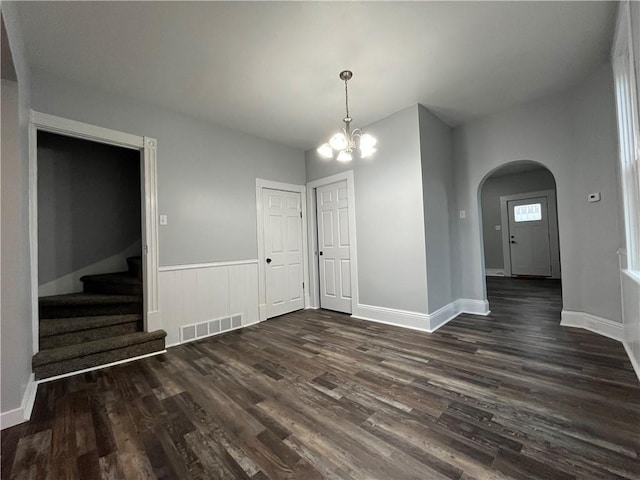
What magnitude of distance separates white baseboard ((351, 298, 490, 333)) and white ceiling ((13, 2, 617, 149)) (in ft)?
8.80

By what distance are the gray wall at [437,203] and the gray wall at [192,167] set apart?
92.7 inches

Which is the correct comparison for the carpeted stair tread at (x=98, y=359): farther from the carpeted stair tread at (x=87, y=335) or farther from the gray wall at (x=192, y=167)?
the gray wall at (x=192, y=167)

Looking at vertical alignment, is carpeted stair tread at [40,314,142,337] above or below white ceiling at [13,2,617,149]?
below

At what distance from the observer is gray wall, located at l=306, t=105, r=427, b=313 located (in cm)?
327

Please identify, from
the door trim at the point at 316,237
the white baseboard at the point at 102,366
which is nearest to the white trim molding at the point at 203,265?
the white baseboard at the point at 102,366

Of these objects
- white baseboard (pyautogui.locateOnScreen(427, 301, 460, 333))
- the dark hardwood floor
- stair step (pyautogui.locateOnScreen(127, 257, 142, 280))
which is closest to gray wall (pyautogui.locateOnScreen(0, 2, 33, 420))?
the dark hardwood floor

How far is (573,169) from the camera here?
10.1 feet

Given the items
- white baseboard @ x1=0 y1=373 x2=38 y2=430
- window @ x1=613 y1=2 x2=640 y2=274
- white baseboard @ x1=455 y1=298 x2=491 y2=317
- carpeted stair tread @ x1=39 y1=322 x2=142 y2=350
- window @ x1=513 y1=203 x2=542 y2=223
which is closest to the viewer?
white baseboard @ x1=0 y1=373 x2=38 y2=430

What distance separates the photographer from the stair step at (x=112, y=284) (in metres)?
3.20

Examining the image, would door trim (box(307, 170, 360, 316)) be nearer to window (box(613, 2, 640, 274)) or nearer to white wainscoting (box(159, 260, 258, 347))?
white wainscoting (box(159, 260, 258, 347))

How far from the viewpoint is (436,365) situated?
2.30 metres

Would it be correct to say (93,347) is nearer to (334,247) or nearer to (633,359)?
(334,247)

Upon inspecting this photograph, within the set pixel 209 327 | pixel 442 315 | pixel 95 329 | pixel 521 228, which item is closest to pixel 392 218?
pixel 442 315

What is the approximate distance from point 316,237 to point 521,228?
19.3 feet
